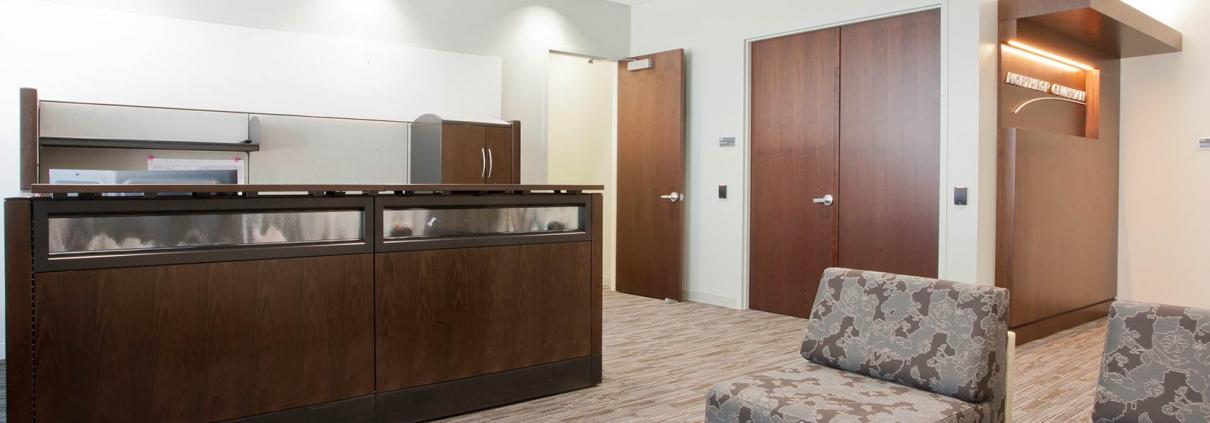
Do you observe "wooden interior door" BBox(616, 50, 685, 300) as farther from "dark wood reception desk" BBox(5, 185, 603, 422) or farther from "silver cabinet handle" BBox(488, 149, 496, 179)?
"dark wood reception desk" BBox(5, 185, 603, 422)

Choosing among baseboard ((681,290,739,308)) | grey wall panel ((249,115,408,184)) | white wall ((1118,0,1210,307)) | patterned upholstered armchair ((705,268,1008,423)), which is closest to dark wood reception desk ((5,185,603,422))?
patterned upholstered armchair ((705,268,1008,423))

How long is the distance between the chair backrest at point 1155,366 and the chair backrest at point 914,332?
285 millimetres

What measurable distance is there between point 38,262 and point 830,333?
2.53m

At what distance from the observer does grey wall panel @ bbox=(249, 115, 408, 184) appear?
16.6ft

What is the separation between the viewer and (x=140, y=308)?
2521mm

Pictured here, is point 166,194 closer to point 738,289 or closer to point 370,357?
point 370,357

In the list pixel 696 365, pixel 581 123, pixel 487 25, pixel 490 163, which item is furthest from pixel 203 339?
pixel 581 123

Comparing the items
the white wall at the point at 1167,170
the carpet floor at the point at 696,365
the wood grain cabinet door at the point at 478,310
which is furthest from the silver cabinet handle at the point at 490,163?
the white wall at the point at 1167,170

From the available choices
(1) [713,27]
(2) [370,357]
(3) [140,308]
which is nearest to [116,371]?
(3) [140,308]

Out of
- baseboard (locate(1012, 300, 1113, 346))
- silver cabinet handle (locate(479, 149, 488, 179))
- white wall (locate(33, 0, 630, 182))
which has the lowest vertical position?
baseboard (locate(1012, 300, 1113, 346))

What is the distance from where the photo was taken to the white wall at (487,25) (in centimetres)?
507

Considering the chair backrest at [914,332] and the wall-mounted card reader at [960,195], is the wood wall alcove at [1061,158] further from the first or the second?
the chair backrest at [914,332]

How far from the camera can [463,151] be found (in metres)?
5.41

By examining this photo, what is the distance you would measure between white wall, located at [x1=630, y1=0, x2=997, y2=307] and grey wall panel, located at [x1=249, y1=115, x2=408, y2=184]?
240 cm
